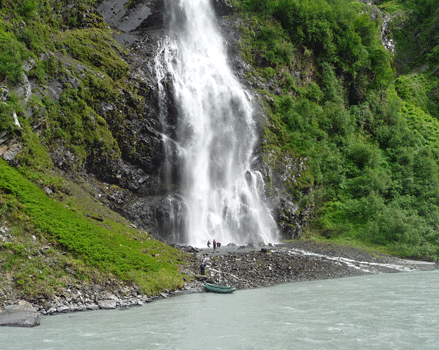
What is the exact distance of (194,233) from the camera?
94.0 feet

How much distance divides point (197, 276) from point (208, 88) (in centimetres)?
2096

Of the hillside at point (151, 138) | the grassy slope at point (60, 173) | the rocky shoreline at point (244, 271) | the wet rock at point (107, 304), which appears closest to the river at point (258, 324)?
the wet rock at point (107, 304)

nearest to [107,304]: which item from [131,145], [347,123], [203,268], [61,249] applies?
[61,249]

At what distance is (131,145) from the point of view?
29.3 m

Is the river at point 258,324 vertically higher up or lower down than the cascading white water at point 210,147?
lower down

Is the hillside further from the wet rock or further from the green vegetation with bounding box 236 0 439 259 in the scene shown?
the wet rock

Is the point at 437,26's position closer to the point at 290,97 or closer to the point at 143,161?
the point at 290,97

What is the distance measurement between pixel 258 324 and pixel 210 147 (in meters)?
21.6

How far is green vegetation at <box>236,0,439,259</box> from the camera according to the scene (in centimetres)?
3425

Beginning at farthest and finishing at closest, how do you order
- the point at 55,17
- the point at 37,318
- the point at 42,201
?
the point at 55,17
the point at 42,201
the point at 37,318

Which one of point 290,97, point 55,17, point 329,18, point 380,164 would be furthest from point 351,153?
point 55,17

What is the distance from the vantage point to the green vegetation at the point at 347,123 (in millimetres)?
34250

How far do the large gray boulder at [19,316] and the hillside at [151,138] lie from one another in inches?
24.7

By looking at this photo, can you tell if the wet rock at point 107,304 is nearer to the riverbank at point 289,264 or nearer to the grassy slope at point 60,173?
the grassy slope at point 60,173
